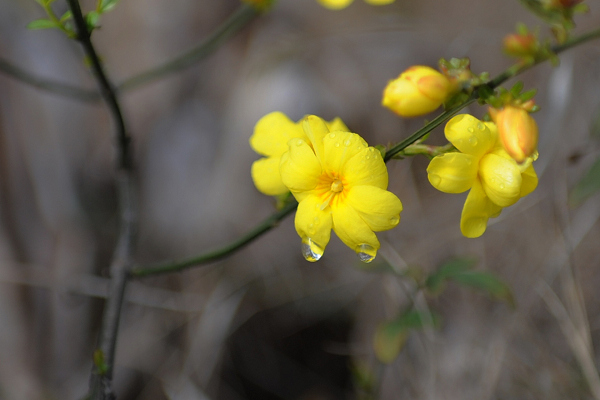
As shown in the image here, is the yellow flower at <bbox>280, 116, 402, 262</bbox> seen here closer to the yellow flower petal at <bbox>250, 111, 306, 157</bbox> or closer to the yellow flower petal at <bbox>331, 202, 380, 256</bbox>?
the yellow flower petal at <bbox>331, 202, 380, 256</bbox>

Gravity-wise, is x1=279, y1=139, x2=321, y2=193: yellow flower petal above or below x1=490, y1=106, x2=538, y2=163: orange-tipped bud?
above

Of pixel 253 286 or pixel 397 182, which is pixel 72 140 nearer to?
pixel 253 286

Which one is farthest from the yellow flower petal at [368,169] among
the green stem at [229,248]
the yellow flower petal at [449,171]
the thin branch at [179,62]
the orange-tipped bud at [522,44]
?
the thin branch at [179,62]

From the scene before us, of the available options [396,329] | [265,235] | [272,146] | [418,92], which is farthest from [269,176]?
[265,235]

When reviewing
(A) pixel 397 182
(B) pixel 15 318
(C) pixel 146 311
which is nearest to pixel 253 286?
(C) pixel 146 311

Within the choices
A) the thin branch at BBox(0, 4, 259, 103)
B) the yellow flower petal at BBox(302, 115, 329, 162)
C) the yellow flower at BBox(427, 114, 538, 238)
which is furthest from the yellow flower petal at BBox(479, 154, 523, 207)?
the thin branch at BBox(0, 4, 259, 103)

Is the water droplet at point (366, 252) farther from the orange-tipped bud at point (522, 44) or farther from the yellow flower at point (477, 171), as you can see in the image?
the orange-tipped bud at point (522, 44)

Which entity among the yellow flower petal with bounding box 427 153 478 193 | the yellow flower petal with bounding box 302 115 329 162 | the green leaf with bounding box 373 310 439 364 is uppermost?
the yellow flower petal with bounding box 302 115 329 162
